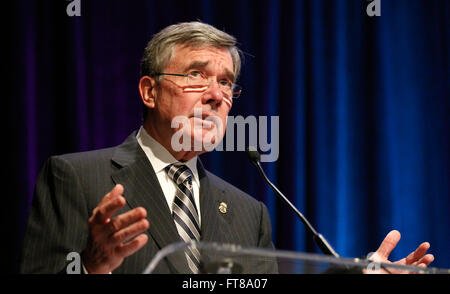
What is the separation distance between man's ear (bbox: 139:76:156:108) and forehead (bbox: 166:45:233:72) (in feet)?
0.36

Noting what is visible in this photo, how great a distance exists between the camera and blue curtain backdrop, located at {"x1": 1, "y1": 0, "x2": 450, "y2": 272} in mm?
3131

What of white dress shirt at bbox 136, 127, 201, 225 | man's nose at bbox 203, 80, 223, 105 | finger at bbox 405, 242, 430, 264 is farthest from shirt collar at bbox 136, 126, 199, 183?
finger at bbox 405, 242, 430, 264

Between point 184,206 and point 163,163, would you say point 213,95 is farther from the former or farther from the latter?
point 184,206

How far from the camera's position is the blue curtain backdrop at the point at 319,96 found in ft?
10.3

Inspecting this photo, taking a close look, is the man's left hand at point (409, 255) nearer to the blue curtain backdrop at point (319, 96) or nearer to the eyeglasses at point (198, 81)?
the eyeglasses at point (198, 81)

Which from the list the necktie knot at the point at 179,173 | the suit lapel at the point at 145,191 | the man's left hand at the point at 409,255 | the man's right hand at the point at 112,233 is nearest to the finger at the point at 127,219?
the man's right hand at the point at 112,233

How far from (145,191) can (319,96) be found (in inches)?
69.4

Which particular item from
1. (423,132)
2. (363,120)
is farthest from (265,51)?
(423,132)

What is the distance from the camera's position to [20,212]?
2.89m

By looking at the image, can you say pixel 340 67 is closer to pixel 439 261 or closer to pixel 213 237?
pixel 439 261

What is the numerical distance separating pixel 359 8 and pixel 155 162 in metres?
1.96

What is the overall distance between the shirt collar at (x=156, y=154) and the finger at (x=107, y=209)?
780 millimetres

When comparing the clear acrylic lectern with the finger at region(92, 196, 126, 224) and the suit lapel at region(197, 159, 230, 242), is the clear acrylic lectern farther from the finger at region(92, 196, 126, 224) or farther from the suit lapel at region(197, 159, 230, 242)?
the suit lapel at region(197, 159, 230, 242)

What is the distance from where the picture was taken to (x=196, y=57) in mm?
2229
